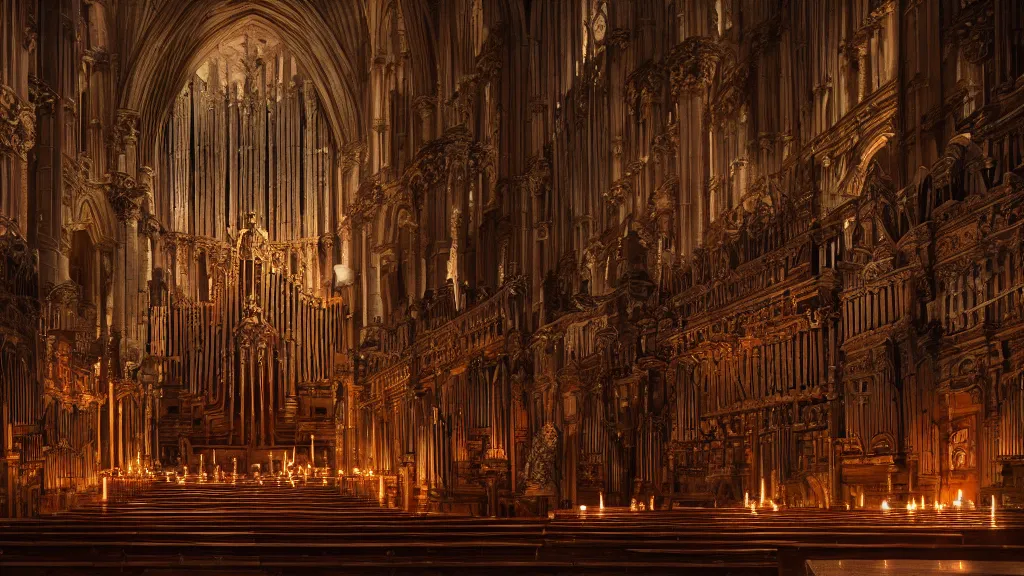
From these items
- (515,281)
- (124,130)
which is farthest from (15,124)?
(124,130)

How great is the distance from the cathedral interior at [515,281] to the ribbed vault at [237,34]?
5.3 inches

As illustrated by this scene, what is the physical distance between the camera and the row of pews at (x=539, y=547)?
541 centimetres

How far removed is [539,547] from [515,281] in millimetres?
17394

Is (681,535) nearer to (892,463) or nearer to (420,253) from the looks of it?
(892,463)

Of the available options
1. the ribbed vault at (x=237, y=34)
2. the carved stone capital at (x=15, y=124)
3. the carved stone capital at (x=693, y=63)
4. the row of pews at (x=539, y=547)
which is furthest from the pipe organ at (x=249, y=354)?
the row of pews at (x=539, y=547)

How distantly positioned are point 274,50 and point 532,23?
2313 centimetres

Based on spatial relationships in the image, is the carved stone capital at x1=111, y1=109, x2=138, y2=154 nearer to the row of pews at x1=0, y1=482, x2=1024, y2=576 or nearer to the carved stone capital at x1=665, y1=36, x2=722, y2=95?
the carved stone capital at x1=665, y1=36, x2=722, y2=95

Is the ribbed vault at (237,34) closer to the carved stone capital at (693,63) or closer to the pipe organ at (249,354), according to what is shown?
the pipe organ at (249,354)

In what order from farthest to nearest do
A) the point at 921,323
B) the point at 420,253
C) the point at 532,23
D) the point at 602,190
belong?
the point at 420,253 → the point at 532,23 → the point at 602,190 → the point at 921,323

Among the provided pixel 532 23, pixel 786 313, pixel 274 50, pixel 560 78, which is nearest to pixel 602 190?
pixel 560 78

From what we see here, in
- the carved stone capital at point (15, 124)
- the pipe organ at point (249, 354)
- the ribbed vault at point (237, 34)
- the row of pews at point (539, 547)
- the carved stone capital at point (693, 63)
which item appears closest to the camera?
the row of pews at point (539, 547)

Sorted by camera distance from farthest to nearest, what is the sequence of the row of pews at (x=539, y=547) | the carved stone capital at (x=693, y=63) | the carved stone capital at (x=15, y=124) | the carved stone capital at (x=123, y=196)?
the carved stone capital at (x=123, y=196) → the carved stone capital at (x=15, y=124) → the carved stone capital at (x=693, y=63) → the row of pews at (x=539, y=547)

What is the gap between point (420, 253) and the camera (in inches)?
1428

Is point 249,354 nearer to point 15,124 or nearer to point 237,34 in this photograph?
point 237,34
